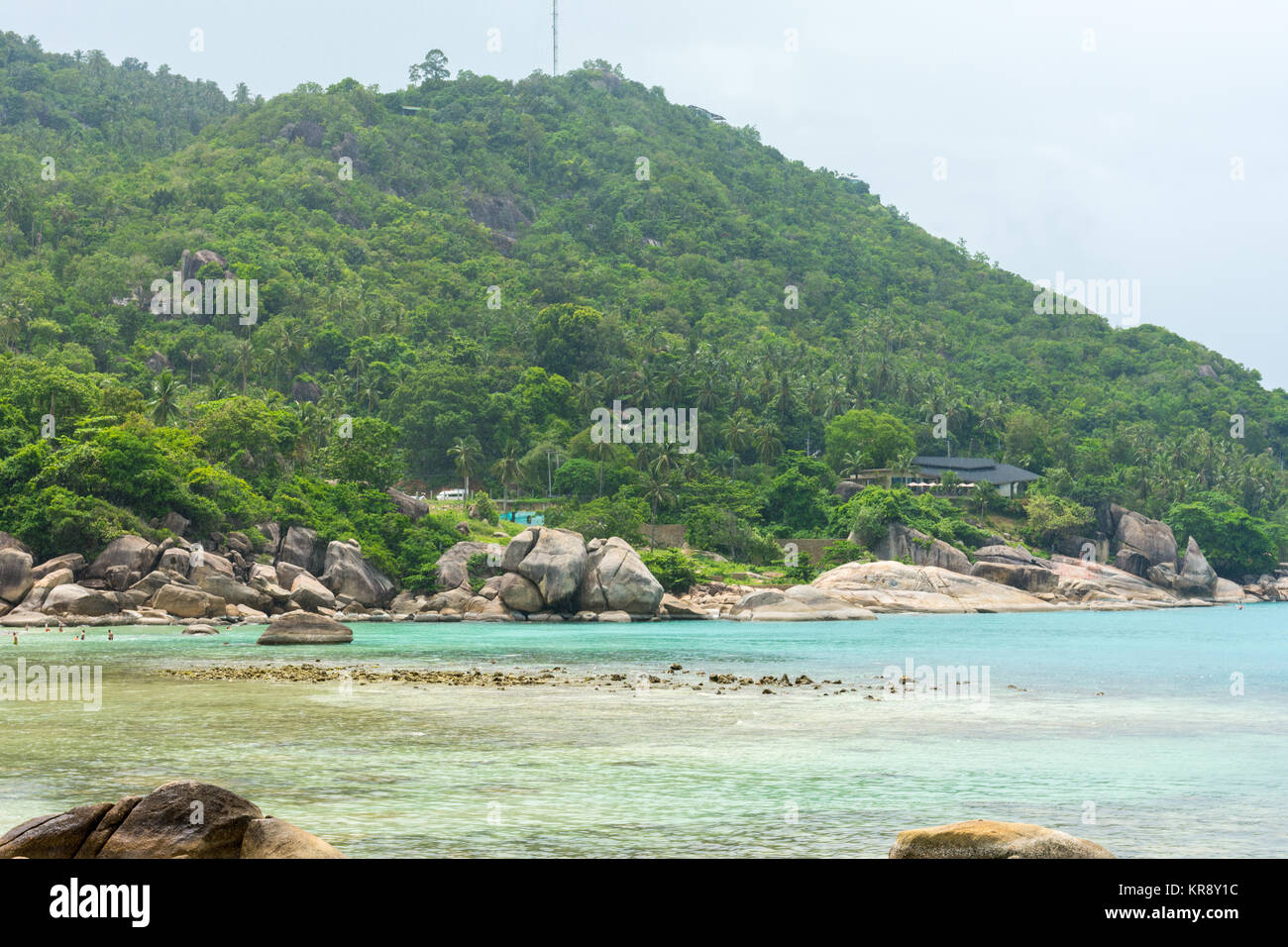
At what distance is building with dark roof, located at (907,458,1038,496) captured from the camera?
111 meters

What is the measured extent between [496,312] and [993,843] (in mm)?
116524

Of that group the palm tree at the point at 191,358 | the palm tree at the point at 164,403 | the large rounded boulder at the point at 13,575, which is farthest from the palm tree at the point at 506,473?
the large rounded boulder at the point at 13,575

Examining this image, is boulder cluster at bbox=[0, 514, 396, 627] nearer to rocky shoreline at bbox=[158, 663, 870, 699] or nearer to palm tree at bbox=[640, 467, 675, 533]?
rocky shoreline at bbox=[158, 663, 870, 699]

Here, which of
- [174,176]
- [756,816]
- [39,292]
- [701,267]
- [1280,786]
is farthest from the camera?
[701,267]

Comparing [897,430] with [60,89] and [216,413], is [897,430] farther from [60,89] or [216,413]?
[60,89]

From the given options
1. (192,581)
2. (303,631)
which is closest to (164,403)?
(192,581)

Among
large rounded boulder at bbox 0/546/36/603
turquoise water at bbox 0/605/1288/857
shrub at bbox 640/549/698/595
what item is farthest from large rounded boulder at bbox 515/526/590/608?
large rounded boulder at bbox 0/546/36/603

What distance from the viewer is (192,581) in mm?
61312

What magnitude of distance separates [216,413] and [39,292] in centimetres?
4124

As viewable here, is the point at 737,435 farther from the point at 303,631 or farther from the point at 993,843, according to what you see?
the point at 993,843

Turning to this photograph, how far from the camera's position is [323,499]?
7425 centimetres
